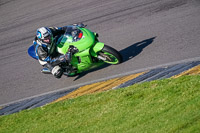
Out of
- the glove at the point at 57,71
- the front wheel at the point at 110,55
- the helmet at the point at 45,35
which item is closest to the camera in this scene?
the front wheel at the point at 110,55

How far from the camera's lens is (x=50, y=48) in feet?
35.0

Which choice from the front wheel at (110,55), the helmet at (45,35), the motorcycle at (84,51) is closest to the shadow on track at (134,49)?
the front wheel at (110,55)

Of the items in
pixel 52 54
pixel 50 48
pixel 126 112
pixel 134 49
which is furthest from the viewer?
pixel 134 49

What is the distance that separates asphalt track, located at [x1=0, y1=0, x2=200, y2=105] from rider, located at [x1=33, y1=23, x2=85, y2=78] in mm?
553

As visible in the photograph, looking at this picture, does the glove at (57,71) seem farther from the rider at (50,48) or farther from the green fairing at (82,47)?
the green fairing at (82,47)

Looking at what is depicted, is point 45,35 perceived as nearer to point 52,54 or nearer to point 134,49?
point 52,54

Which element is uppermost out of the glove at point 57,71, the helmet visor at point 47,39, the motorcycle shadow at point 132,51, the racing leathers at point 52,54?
the helmet visor at point 47,39

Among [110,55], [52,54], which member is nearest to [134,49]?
[110,55]

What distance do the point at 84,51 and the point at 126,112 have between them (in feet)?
11.1

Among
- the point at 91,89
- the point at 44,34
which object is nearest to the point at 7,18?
the point at 44,34

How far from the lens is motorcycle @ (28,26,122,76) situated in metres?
10.3

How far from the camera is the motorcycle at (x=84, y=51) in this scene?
10289mm

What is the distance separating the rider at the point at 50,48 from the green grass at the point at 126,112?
5.73 ft

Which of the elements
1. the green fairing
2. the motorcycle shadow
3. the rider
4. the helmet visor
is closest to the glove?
the rider
